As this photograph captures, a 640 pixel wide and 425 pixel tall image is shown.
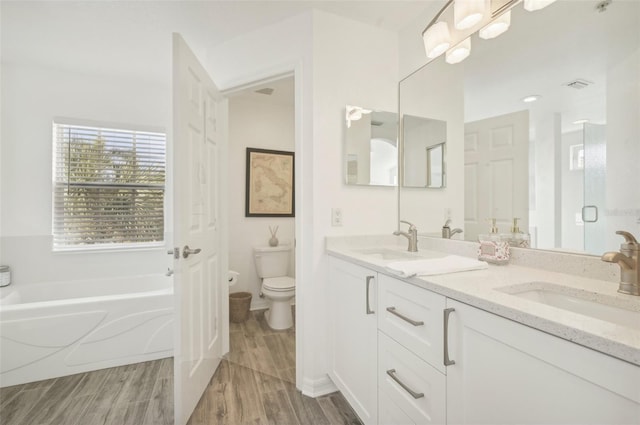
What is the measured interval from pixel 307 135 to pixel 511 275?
Answer: 4.19ft

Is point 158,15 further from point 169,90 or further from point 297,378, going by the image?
point 297,378

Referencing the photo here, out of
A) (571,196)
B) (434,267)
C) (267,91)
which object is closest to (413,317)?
(434,267)

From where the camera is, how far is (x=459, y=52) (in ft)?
5.17

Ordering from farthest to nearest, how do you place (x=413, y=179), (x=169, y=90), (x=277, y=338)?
1. (x=169, y=90)
2. (x=277, y=338)
3. (x=413, y=179)

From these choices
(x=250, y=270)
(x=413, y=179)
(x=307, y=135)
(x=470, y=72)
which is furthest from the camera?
(x=250, y=270)

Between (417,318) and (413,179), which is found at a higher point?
(413,179)

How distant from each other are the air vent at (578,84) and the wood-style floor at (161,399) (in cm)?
182

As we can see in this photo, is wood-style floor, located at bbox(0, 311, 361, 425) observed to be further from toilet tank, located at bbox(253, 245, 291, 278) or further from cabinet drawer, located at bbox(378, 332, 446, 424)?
toilet tank, located at bbox(253, 245, 291, 278)

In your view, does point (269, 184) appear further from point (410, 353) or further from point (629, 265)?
point (629, 265)

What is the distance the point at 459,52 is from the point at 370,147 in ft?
2.31

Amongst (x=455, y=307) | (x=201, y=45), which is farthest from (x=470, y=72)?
(x=201, y=45)

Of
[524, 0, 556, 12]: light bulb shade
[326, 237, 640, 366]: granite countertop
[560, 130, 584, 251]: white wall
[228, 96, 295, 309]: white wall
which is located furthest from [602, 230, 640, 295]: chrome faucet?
[228, 96, 295, 309]: white wall

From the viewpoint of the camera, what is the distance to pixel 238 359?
7.16ft

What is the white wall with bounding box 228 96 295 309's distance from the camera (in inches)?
125
